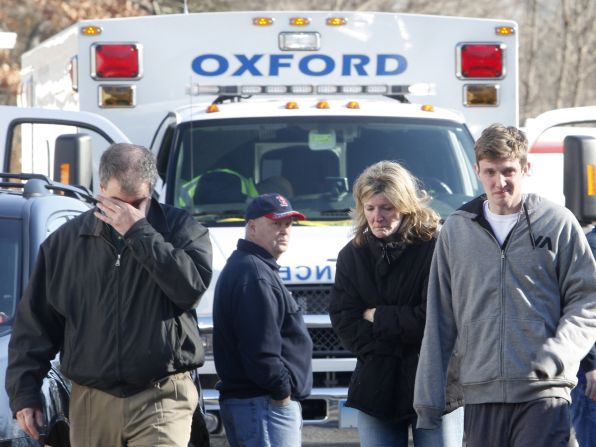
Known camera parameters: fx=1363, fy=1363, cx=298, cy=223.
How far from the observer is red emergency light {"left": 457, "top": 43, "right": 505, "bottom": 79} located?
9414 millimetres

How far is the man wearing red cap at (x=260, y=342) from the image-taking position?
5.43 meters

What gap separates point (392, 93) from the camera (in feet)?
30.7

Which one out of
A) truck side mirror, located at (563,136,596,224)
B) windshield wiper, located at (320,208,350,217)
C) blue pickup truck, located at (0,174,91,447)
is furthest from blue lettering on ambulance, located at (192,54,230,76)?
blue pickup truck, located at (0,174,91,447)

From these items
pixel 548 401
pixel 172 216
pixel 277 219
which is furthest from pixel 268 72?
pixel 548 401

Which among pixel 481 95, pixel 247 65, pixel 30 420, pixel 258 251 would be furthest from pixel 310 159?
pixel 30 420

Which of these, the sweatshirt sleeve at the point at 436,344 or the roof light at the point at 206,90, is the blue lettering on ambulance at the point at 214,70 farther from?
the sweatshirt sleeve at the point at 436,344

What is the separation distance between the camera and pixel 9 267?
5.45 m

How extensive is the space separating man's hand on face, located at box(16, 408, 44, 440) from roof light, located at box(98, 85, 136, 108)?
191 inches

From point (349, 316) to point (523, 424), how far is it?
93 cm

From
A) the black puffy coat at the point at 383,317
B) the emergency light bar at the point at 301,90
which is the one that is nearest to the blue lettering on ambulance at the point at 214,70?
the emergency light bar at the point at 301,90

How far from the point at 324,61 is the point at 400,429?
4.57m

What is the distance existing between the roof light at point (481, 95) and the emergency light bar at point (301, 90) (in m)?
0.27

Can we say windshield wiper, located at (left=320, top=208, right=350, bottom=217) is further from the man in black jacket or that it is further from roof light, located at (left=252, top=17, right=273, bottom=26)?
the man in black jacket

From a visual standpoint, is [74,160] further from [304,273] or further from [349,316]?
[349,316]
